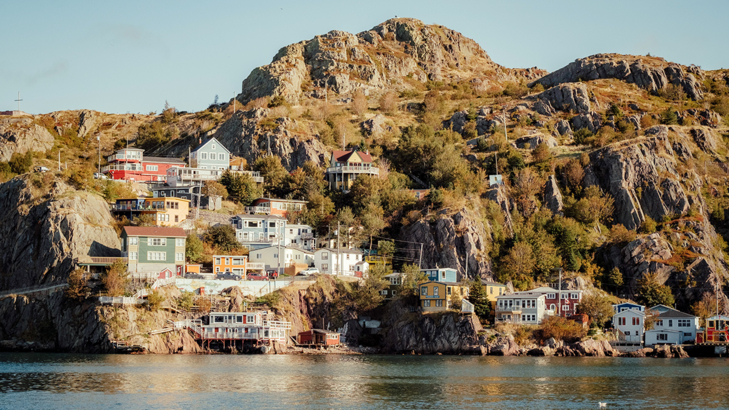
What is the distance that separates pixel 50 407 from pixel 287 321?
142 feet

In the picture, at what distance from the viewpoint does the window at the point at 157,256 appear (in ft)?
304

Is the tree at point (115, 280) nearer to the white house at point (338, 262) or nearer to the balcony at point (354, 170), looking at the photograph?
the white house at point (338, 262)

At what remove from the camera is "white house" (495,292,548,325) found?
93312 mm

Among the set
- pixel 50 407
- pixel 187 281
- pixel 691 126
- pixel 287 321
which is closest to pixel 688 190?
pixel 691 126

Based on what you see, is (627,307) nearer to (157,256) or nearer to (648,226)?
(648,226)

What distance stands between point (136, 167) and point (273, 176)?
20224 mm

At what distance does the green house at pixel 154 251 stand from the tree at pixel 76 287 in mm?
5864

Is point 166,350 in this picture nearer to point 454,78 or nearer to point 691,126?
point 691,126

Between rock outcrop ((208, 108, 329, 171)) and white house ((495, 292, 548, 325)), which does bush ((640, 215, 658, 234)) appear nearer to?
white house ((495, 292, 548, 325))

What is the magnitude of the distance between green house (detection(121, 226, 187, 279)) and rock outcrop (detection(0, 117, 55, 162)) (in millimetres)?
44079

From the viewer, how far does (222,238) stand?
10094cm

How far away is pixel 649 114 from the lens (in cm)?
13800

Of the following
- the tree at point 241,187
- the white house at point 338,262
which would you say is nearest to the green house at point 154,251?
the white house at point 338,262

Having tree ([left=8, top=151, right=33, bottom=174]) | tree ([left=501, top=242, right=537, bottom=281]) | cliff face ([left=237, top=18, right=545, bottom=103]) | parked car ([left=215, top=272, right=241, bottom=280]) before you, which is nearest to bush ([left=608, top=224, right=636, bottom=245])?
tree ([left=501, top=242, right=537, bottom=281])
